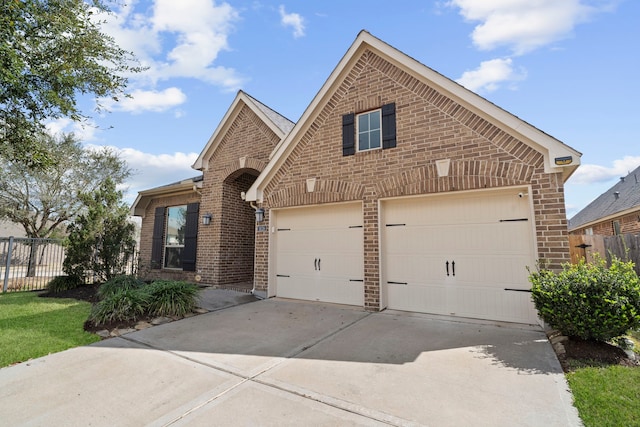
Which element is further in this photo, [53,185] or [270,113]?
[53,185]

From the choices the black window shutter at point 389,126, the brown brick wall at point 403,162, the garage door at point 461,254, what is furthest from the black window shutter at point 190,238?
the black window shutter at point 389,126

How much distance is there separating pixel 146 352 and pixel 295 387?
8.32 ft

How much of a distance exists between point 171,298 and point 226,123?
6.34 meters

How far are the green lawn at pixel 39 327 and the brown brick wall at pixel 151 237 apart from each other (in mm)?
3220

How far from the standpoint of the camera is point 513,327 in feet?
16.8

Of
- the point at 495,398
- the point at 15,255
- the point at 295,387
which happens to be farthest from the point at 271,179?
the point at 15,255

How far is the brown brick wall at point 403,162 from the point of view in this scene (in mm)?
5223

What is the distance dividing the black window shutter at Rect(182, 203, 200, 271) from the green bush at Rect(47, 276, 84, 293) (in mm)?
3180

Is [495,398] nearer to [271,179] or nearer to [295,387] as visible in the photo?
[295,387]

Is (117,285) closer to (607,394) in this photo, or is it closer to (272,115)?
(272,115)

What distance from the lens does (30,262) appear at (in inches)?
420

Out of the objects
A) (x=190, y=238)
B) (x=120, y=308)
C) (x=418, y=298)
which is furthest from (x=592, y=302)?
(x=190, y=238)

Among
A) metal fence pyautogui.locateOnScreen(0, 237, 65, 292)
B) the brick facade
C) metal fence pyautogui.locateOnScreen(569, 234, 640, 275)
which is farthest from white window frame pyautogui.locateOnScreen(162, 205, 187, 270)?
metal fence pyautogui.locateOnScreen(569, 234, 640, 275)

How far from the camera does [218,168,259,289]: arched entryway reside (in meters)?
9.96
